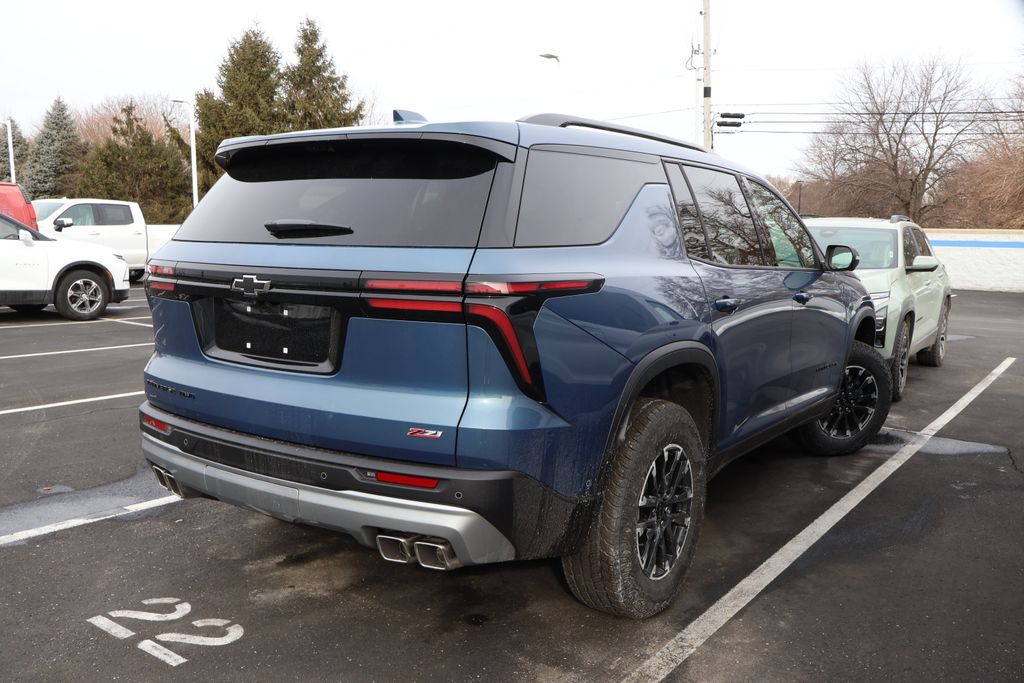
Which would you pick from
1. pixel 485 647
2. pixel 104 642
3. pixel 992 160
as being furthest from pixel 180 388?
pixel 992 160

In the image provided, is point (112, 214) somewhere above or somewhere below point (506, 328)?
above

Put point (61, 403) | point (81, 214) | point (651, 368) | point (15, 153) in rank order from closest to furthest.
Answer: point (651, 368)
point (61, 403)
point (81, 214)
point (15, 153)

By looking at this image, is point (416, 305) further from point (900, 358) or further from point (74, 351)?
point (74, 351)

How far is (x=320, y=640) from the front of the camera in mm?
3172

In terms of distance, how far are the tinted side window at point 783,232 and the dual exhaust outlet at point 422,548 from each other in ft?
8.54

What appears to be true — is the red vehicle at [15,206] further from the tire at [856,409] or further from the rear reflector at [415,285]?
the rear reflector at [415,285]

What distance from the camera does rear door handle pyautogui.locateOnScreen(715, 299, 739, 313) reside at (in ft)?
11.9

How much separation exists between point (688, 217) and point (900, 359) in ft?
15.7

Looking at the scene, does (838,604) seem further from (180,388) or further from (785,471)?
(180,388)

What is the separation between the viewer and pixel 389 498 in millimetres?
2688

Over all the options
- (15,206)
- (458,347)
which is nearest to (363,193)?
(458,347)

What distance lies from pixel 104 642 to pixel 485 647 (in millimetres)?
1387

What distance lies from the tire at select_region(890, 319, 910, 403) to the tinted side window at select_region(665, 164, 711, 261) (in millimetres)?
4370

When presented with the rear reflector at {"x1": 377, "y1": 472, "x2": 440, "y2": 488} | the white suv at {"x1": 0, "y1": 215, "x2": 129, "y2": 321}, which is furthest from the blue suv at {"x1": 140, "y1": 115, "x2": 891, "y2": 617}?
the white suv at {"x1": 0, "y1": 215, "x2": 129, "y2": 321}
